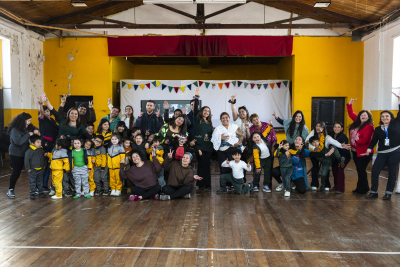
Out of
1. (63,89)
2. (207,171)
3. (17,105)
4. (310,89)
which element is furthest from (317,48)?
(17,105)

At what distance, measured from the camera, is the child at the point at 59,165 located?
15.9 feet

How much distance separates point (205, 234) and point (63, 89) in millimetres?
7879

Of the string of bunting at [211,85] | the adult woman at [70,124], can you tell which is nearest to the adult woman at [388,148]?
the adult woman at [70,124]

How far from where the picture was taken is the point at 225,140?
207 inches

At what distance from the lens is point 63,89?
32.2 ft

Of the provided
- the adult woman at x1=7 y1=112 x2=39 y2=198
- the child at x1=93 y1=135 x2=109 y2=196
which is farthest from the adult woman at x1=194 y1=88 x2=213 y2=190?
the adult woman at x1=7 y1=112 x2=39 y2=198

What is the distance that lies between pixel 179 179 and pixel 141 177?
53 cm

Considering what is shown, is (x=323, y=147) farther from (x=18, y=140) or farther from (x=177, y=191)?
(x=18, y=140)

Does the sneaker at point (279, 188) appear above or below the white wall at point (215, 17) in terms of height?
below

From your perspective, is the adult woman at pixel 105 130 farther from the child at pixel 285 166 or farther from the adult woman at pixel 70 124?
the child at pixel 285 166

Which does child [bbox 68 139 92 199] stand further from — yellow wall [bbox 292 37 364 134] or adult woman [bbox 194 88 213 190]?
yellow wall [bbox 292 37 364 134]

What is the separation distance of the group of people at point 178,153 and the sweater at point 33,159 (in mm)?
13

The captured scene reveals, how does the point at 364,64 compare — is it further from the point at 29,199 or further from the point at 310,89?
the point at 29,199

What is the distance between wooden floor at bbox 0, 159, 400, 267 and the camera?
281cm
